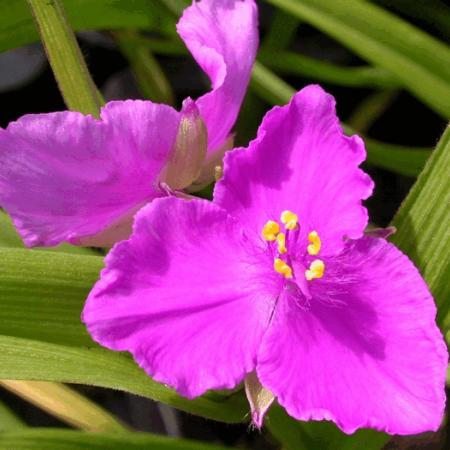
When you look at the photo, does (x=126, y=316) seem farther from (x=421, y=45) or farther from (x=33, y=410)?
(x=33, y=410)

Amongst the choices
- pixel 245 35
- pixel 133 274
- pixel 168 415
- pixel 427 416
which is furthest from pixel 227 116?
pixel 168 415

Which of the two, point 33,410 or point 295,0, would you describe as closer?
point 295,0

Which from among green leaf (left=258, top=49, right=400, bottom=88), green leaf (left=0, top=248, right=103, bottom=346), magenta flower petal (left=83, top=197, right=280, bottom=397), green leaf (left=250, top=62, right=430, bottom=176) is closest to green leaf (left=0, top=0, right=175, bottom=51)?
green leaf (left=250, top=62, right=430, bottom=176)

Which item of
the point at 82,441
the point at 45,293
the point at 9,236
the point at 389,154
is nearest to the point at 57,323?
the point at 45,293

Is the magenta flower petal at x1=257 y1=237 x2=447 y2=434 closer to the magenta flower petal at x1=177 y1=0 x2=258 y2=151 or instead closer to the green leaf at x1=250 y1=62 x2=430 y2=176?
the magenta flower petal at x1=177 y1=0 x2=258 y2=151

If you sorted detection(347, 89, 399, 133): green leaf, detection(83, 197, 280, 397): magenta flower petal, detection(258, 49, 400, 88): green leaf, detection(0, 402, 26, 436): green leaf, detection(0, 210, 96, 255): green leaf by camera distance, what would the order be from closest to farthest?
detection(83, 197, 280, 397): magenta flower petal → detection(0, 210, 96, 255): green leaf → detection(0, 402, 26, 436): green leaf → detection(258, 49, 400, 88): green leaf → detection(347, 89, 399, 133): green leaf

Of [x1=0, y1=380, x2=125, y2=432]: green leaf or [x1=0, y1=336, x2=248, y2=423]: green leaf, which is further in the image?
[x1=0, y1=380, x2=125, y2=432]: green leaf

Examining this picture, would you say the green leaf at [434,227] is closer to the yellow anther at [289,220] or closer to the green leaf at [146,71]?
the yellow anther at [289,220]

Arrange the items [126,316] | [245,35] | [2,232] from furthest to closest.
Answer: [2,232] → [245,35] → [126,316]
